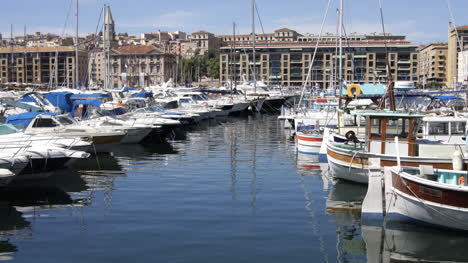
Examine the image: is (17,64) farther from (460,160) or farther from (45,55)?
(460,160)

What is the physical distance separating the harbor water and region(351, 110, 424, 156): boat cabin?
1602mm

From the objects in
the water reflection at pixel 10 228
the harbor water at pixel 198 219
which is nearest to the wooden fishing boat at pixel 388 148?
the harbor water at pixel 198 219

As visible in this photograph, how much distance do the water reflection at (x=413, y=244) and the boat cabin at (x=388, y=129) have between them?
4.16 meters

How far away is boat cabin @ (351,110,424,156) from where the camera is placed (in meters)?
18.6

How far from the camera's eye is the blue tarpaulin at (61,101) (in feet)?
120

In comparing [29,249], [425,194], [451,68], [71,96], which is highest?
[451,68]

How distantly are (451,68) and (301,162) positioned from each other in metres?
145

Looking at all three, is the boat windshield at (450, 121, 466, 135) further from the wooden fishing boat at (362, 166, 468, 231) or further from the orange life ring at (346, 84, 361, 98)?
the wooden fishing boat at (362, 166, 468, 231)

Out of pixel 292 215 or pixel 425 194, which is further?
pixel 292 215

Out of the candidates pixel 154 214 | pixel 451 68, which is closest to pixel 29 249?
pixel 154 214

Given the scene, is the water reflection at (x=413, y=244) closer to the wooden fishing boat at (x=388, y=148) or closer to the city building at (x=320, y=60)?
the wooden fishing boat at (x=388, y=148)

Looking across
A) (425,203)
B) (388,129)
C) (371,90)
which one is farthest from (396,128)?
(371,90)

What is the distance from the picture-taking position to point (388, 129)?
739 inches

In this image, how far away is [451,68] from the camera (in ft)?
527
